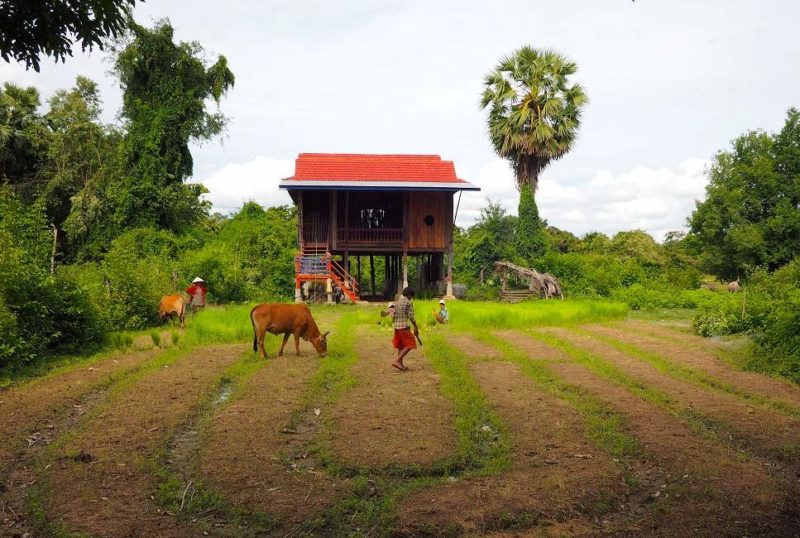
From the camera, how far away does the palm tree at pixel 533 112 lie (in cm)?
2981

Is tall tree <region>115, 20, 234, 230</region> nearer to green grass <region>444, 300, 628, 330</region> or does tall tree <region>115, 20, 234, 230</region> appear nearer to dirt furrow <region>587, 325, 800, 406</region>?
green grass <region>444, 300, 628, 330</region>

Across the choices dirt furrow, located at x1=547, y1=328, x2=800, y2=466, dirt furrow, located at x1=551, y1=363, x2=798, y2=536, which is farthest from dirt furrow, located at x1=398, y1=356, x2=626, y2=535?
dirt furrow, located at x1=547, y1=328, x2=800, y2=466

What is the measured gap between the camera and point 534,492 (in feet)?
18.1

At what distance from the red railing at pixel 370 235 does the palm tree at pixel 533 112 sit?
8152mm

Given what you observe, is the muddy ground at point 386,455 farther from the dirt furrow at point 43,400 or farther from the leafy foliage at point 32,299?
the leafy foliage at point 32,299

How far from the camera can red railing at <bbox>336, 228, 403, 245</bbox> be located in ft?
81.6

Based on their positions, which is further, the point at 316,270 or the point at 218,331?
the point at 316,270

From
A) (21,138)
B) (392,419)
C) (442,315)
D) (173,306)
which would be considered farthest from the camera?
(21,138)

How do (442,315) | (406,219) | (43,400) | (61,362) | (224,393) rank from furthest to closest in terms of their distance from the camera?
(406,219) → (442,315) → (61,362) → (224,393) → (43,400)

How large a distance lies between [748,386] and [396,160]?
18.2m

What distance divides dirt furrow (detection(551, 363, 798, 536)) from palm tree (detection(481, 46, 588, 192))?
2372 centimetres

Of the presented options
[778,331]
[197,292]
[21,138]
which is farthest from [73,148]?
[778,331]

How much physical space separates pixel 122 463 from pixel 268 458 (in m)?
1.34

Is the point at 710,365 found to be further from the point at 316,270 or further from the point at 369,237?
the point at 369,237
